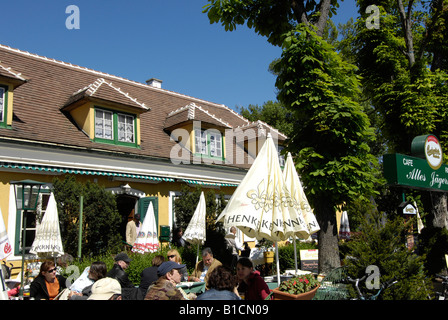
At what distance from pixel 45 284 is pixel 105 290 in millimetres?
1620

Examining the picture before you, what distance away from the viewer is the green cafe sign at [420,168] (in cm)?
757

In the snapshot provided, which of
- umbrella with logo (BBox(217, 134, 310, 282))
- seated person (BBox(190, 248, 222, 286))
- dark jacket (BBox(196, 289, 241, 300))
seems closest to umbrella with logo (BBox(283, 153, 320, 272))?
umbrella with logo (BBox(217, 134, 310, 282))

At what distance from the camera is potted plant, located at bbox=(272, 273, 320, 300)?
18.7 feet

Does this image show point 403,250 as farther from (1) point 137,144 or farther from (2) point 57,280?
(1) point 137,144

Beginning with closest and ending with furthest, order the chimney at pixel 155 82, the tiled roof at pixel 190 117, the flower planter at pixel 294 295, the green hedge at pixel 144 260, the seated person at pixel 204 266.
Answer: the flower planter at pixel 294 295 → the seated person at pixel 204 266 → the green hedge at pixel 144 260 → the tiled roof at pixel 190 117 → the chimney at pixel 155 82

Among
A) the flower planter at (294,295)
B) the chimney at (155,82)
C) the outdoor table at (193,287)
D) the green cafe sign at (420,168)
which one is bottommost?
the outdoor table at (193,287)

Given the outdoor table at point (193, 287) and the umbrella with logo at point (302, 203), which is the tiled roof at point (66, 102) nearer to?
the outdoor table at point (193, 287)

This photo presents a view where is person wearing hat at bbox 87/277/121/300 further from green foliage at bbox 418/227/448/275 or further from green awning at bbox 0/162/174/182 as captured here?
green foliage at bbox 418/227/448/275

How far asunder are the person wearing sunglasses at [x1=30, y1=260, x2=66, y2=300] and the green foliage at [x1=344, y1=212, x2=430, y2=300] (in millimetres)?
4841

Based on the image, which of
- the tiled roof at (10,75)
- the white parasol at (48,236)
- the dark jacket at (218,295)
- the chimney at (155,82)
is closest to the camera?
the dark jacket at (218,295)

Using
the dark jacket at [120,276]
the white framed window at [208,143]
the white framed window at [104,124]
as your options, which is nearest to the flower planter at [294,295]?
the dark jacket at [120,276]

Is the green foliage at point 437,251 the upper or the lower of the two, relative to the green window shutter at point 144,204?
lower

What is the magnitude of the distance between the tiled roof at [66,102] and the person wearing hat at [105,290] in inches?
301

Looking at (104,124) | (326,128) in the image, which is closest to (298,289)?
(326,128)
